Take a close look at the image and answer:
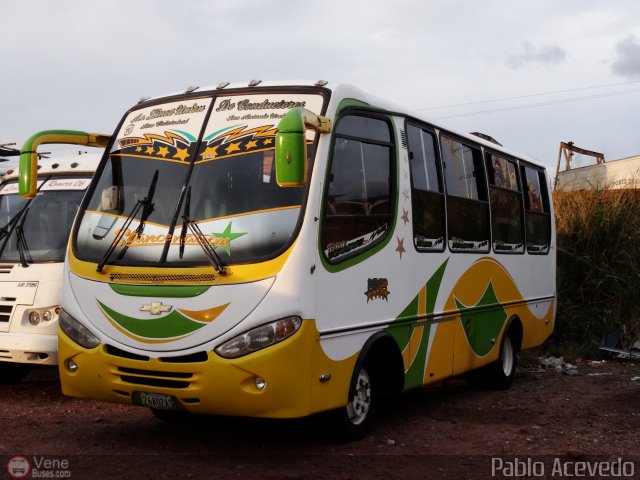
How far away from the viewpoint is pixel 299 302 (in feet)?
20.4

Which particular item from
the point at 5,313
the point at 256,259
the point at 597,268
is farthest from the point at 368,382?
the point at 597,268

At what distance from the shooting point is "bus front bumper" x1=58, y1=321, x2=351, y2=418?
6.10m

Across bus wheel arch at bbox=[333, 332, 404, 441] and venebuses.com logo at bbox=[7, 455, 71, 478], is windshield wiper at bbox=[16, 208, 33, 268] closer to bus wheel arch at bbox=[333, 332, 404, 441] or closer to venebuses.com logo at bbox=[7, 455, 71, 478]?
venebuses.com logo at bbox=[7, 455, 71, 478]

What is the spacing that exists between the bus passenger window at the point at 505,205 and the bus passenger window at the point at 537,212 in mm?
379

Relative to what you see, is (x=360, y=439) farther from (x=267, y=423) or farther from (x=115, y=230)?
(x=115, y=230)

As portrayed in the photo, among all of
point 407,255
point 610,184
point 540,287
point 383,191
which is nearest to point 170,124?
point 383,191

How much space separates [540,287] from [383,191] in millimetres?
5262

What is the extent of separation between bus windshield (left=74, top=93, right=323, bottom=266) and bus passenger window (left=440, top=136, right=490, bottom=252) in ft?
8.47

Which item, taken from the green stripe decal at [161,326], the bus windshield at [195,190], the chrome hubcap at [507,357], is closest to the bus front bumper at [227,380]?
the green stripe decal at [161,326]

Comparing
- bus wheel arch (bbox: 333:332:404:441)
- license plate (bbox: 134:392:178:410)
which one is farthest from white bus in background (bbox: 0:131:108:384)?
bus wheel arch (bbox: 333:332:404:441)

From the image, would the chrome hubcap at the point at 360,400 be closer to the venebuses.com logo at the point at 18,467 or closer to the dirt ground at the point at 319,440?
the dirt ground at the point at 319,440

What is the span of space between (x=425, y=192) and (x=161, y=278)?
2.93 meters

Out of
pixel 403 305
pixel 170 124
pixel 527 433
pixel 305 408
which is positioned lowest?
pixel 527 433

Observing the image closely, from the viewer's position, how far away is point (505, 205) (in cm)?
1083
